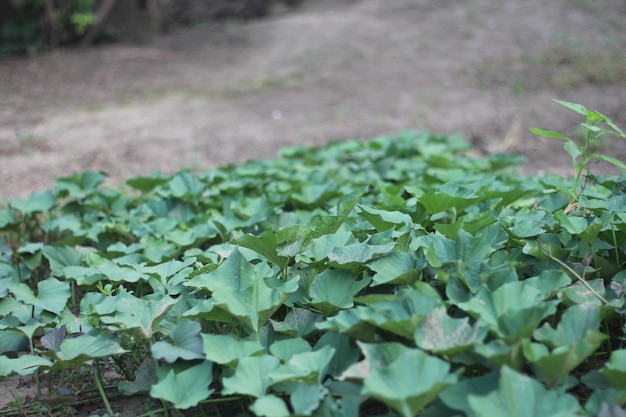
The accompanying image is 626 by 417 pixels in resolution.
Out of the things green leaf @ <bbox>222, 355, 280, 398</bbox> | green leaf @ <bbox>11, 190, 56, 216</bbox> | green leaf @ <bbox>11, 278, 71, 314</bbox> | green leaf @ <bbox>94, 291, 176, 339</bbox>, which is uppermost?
green leaf @ <bbox>222, 355, 280, 398</bbox>

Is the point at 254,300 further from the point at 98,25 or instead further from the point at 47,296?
the point at 98,25

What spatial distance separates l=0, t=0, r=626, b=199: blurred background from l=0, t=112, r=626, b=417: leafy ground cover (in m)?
2.18

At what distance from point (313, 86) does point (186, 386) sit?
4.97 metres

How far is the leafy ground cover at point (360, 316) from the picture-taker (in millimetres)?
1100

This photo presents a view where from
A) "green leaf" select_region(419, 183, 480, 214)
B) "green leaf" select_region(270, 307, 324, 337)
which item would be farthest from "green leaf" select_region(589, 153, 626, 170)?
"green leaf" select_region(270, 307, 324, 337)

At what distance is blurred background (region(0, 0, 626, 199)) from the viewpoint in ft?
15.0

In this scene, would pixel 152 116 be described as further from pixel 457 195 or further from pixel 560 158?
pixel 457 195

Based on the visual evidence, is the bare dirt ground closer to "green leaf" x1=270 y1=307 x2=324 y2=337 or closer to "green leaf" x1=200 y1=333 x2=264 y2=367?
"green leaf" x1=270 y1=307 x2=324 y2=337

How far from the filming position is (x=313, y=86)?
598 centimetres

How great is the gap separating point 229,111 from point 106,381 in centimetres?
393

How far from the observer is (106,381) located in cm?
161

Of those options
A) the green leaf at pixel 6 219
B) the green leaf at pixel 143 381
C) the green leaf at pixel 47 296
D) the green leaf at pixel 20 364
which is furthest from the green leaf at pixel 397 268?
the green leaf at pixel 6 219

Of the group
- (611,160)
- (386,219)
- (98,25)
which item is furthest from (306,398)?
→ (98,25)

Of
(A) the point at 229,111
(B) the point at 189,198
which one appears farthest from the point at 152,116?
(B) the point at 189,198
